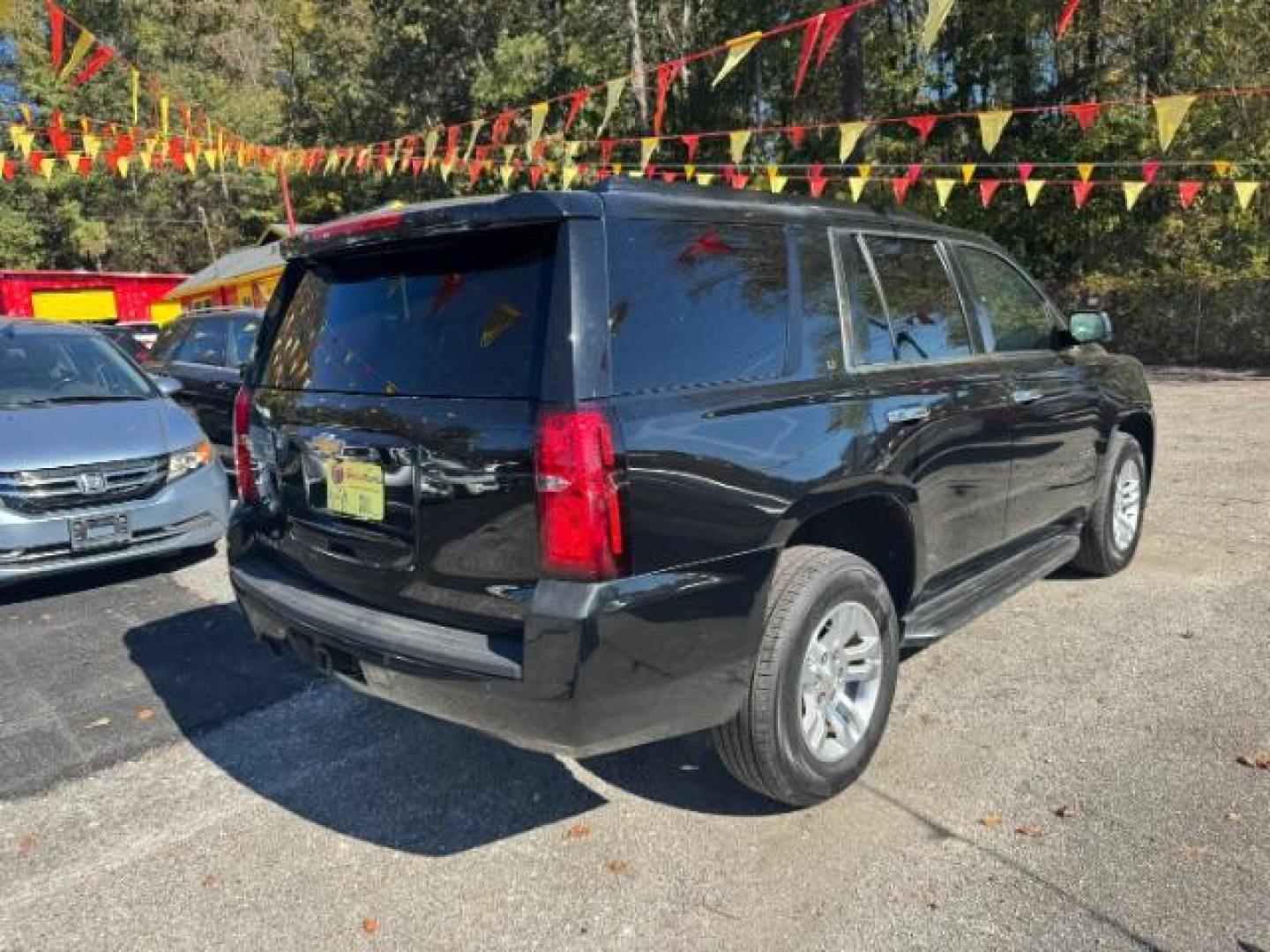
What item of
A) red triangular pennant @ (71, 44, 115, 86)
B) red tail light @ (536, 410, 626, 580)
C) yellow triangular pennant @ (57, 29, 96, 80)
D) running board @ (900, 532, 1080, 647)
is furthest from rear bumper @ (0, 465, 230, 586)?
red triangular pennant @ (71, 44, 115, 86)

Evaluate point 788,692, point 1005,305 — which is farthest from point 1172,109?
point 788,692

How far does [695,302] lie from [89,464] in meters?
4.22

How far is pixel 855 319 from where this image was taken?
343 cm

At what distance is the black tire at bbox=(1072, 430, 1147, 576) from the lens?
5.16 metres

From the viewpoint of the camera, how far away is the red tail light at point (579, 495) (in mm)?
2465

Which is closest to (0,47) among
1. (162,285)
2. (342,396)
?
(162,285)

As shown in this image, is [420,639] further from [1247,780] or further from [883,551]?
[1247,780]

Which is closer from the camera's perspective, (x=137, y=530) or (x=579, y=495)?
(x=579, y=495)

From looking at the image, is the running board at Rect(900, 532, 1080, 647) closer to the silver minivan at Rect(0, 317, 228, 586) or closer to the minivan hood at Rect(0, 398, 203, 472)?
the silver minivan at Rect(0, 317, 228, 586)

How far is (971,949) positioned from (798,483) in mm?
1322

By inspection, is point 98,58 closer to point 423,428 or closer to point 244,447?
point 244,447

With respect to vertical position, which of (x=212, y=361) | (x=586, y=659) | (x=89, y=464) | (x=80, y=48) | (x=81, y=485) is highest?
(x=80, y=48)

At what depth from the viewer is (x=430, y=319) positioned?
2.89 metres

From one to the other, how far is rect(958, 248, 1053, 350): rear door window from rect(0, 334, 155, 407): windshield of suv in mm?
5220
